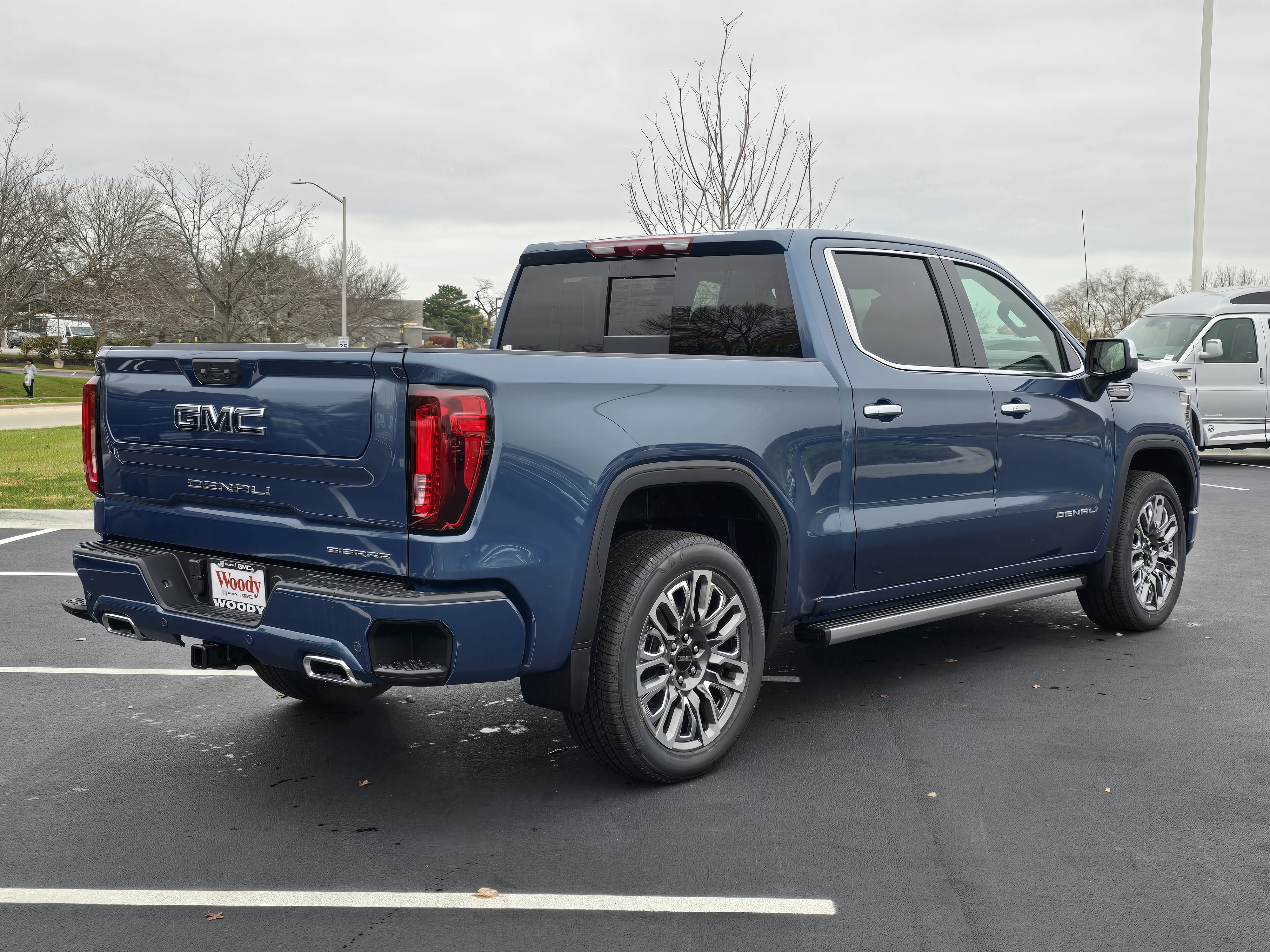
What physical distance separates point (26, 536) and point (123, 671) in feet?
17.5

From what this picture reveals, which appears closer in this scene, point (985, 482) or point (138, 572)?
point (138, 572)

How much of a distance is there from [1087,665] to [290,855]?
4187mm

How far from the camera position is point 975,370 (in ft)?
18.3

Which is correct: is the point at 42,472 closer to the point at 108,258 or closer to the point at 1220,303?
the point at 1220,303

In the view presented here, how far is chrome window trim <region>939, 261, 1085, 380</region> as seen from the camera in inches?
227

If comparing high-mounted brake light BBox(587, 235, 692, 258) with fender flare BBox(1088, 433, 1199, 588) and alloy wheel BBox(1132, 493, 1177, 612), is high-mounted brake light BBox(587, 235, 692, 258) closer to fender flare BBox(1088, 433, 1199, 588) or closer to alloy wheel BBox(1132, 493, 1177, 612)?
fender flare BBox(1088, 433, 1199, 588)

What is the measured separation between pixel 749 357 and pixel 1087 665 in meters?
2.87

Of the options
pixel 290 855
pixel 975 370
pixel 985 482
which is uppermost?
pixel 975 370

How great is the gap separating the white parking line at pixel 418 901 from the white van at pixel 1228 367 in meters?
15.4

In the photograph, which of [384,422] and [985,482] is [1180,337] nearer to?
[985,482]

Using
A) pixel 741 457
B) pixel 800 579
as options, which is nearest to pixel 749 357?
A: pixel 741 457

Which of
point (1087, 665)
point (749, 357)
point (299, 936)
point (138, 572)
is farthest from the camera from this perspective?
point (1087, 665)

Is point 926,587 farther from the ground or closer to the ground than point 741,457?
closer to the ground

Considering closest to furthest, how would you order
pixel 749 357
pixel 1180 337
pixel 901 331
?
pixel 749 357 < pixel 901 331 < pixel 1180 337
